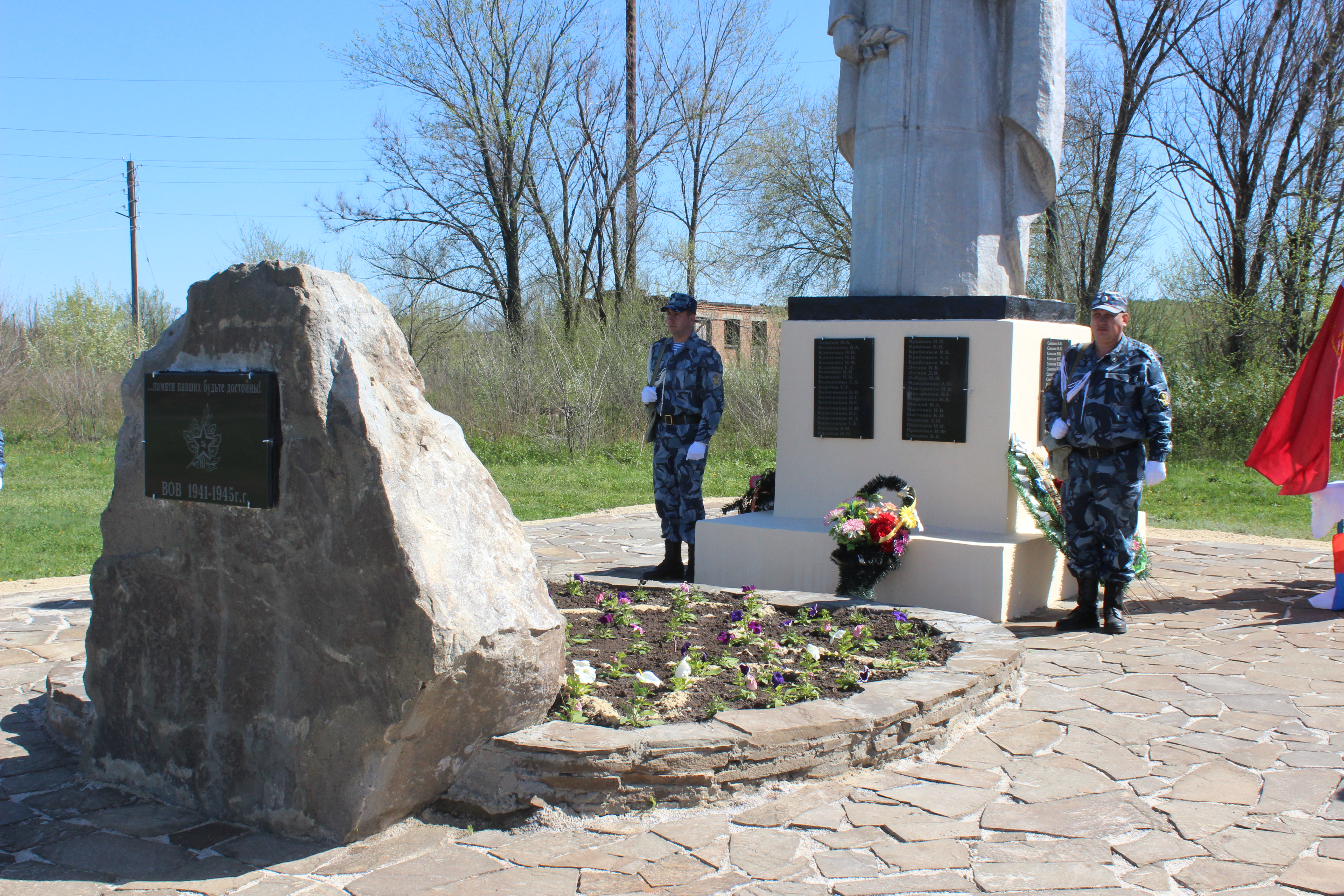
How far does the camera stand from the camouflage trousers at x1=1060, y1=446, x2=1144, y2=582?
5609 millimetres

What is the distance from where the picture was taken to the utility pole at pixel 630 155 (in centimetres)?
2228

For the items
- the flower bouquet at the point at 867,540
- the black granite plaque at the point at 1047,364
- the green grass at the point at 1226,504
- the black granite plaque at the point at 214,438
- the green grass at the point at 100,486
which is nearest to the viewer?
the black granite plaque at the point at 214,438

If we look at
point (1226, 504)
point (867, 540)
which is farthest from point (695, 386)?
point (1226, 504)

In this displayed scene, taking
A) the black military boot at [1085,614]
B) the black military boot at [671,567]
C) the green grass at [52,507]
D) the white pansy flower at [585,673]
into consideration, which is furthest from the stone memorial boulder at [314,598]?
the black military boot at [671,567]

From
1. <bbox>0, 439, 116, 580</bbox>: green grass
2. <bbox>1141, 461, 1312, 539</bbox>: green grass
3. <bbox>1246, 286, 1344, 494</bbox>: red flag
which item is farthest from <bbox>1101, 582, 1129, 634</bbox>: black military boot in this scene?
<bbox>0, 439, 116, 580</bbox>: green grass

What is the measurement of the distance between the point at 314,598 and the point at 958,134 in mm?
5064

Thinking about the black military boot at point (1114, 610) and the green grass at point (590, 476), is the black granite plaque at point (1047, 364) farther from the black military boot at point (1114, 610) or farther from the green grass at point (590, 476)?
the green grass at point (590, 476)

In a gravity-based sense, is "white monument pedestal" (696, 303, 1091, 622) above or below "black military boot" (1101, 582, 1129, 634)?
above

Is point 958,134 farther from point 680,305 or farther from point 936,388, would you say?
point 680,305

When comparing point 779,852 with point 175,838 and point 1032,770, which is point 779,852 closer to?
point 1032,770

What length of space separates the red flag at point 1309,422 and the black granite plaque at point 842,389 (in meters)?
2.41

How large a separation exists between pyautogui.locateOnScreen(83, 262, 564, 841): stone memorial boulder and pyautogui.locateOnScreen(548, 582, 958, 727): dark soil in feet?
1.52

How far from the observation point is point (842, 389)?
21.9 feet

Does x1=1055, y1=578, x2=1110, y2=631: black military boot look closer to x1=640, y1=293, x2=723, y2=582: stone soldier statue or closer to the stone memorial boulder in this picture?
x1=640, y1=293, x2=723, y2=582: stone soldier statue
